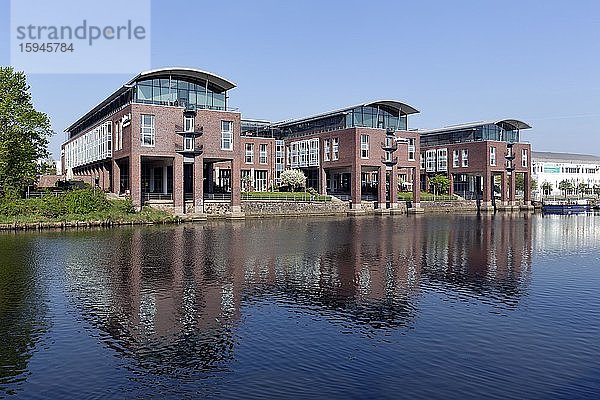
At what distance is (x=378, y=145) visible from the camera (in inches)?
3036

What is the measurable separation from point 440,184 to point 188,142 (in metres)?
52.3

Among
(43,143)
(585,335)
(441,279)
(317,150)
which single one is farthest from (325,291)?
(317,150)

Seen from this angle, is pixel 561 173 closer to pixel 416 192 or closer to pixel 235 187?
pixel 416 192

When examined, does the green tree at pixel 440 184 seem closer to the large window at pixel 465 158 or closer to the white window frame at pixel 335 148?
the large window at pixel 465 158

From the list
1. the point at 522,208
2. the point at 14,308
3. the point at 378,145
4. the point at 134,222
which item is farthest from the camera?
the point at 522,208

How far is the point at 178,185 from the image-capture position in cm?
5688

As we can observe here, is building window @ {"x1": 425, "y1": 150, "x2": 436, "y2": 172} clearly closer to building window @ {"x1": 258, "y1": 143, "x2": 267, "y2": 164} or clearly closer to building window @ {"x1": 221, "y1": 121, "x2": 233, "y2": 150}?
building window @ {"x1": 258, "y1": 143, "x2": 267, "y2": 164}

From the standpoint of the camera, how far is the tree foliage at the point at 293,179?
8375cm

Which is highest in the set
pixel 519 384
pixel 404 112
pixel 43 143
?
pixel 404 112

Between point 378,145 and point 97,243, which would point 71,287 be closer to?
point 97,243

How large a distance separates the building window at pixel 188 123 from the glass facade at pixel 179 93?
121 cm

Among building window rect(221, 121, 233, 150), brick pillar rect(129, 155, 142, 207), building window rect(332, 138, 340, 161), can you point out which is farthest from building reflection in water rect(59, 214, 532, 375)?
building window rect(332, 138, 340, 161)

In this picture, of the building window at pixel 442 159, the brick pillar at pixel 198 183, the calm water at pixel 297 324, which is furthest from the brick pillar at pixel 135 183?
the building window at pixel 442 159

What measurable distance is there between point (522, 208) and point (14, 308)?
292ft
